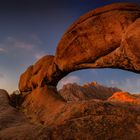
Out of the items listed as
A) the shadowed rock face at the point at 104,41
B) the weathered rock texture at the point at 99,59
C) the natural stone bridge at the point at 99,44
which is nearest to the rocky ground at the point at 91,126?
the weathered rock texture at the point at 99,59

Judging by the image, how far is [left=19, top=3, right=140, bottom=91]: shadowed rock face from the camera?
27.8 ft

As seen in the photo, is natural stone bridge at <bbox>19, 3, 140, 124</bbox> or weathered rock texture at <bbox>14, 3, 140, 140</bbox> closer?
weathered rock texture at <bbox>14, 3, 140, 140</bbox>

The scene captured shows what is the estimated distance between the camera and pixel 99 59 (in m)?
10.4

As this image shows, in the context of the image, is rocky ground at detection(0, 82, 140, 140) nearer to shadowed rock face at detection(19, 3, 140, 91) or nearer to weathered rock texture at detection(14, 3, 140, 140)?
weathered rock texture at detection(14, 3, 140, 140)

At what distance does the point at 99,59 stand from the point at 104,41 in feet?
3.46

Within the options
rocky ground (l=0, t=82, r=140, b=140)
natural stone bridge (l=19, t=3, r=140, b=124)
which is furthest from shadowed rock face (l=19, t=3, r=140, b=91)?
A: rocky ground (l=0, t=82, r=140, b=140)

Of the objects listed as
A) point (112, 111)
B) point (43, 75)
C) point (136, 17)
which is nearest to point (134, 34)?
point (136, 17)

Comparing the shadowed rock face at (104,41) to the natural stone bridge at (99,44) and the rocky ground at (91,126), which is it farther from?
the rocky ground at (91,126)

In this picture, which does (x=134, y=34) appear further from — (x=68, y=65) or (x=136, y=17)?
(x=68, y=65)

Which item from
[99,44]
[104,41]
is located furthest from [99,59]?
[104,41]

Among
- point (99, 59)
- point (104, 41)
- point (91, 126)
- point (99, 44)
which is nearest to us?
point (91, 126)

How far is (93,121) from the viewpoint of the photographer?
7938 millimetres

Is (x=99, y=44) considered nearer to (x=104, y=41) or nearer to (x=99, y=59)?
(x=104, y=41)

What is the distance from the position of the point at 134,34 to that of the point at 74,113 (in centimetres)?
333
